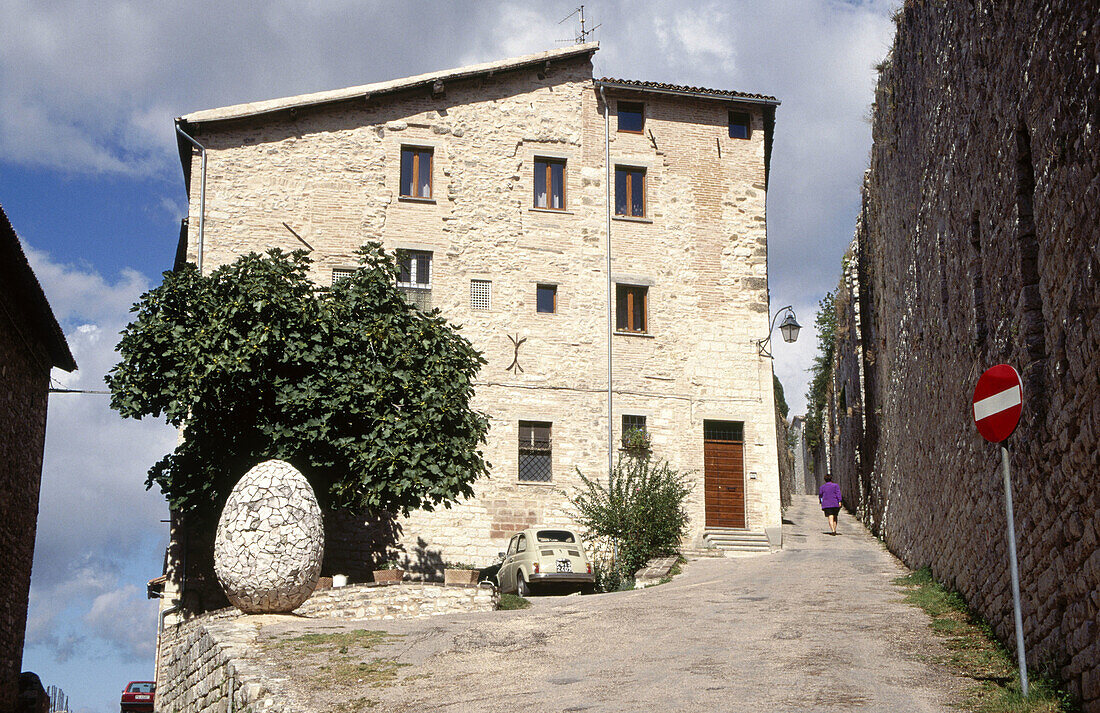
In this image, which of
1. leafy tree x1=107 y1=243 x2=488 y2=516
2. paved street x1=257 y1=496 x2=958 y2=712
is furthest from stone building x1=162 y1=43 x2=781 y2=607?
paved street x1=257 y1=496 x2=958 y2=712

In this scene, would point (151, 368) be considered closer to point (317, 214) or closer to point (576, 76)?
point (317, 214)

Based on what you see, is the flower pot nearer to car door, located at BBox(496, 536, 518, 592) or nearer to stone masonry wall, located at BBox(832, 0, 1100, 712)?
car door, located at BBox(496, 536, 518, 592)

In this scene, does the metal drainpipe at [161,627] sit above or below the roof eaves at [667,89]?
below

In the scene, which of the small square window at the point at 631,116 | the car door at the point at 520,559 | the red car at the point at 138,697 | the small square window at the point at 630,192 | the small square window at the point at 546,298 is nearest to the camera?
the car door at the point at 520,559

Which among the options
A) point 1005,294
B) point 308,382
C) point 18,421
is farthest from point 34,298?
point 1005,294

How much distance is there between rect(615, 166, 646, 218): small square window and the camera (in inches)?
998

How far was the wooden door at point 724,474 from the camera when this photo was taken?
2420cm

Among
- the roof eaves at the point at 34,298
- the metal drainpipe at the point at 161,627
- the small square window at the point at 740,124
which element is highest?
the small square window at the point at 740,124

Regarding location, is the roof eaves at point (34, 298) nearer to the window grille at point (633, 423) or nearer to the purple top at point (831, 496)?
the window grille at point (633, 423)

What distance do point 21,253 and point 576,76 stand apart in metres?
14.0

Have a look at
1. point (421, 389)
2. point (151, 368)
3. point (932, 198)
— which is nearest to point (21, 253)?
point (151, 368)

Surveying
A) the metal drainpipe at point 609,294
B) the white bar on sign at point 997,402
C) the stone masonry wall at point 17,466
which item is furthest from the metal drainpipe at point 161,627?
the white bar on sign at point 997,402

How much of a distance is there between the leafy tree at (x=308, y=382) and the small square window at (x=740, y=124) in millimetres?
11482

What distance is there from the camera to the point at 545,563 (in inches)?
754
